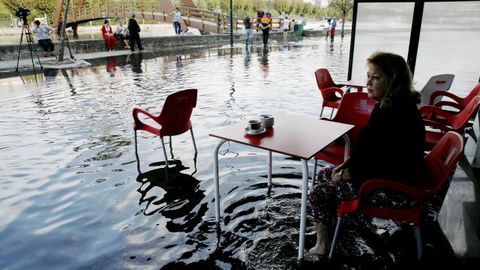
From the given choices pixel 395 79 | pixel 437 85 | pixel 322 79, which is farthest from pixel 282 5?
pixel 395 79

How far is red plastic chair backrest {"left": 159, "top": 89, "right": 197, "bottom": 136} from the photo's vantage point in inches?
147

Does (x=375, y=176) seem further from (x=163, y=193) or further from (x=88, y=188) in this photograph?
(x=88, y=188)

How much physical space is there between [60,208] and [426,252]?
10.3ft

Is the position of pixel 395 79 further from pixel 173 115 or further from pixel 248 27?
pixel 248 27

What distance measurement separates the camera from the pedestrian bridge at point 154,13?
26.7m

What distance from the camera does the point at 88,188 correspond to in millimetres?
3551

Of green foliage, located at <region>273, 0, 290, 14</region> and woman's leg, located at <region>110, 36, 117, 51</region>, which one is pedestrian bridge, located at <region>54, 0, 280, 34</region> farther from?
green foliage, located at <region>273, 0, 290, 14</region>

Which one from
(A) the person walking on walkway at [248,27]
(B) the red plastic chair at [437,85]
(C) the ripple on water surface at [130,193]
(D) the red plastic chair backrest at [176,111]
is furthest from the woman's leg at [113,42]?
(B) the red plastic chair at [437,85]

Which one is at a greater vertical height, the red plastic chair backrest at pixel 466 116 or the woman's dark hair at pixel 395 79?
the woman's dark hair at pixel 395 79

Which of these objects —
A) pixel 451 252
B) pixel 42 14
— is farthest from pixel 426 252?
pixel 42 14

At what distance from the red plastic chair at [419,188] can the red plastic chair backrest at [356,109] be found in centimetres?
109

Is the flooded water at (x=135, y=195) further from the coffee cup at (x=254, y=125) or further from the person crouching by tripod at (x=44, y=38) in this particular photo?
the person crouching by tripod at (x=44, y=38)

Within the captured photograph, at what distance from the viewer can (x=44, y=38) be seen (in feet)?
44.4

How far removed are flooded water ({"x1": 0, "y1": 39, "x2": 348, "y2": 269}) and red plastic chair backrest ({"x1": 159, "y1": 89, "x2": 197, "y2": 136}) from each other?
0.48 m
